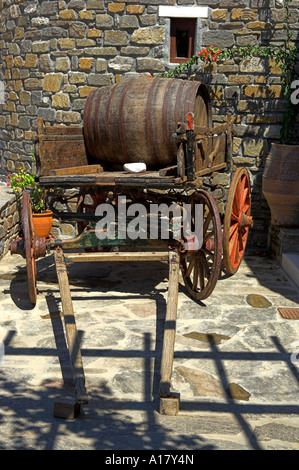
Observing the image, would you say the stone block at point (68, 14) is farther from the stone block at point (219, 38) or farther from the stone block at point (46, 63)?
the stone block at point (219, 38)

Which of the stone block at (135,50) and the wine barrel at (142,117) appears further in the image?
the stone block at (135,50)

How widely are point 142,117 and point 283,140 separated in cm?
253

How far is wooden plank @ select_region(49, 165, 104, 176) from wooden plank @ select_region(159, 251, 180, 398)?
1440 millimetres

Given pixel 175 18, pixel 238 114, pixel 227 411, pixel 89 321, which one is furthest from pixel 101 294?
pixel 175 18

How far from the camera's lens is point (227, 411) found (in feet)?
11.2

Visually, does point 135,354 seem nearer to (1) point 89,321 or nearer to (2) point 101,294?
(1) point 89,321

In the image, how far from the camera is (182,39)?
284 inches

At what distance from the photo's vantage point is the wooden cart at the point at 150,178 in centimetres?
485

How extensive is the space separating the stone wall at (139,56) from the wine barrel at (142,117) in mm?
1627

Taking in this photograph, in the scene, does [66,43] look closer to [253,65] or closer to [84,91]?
[84,91]

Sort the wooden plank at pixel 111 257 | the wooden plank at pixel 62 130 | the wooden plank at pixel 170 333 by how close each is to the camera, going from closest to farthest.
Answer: the wooden plank at pixel 170 333 < the wooden plank at pixel 111 257 < the wooden plank at pixel 62 130

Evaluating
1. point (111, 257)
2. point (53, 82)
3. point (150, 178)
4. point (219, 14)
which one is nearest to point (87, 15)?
point (53, 82)

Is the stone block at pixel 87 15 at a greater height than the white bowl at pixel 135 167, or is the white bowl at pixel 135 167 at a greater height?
the stone block at pixel 87 15

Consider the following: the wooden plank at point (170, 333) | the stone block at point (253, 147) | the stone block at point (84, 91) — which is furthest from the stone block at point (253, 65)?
the wooden plank at point (170, 333)
